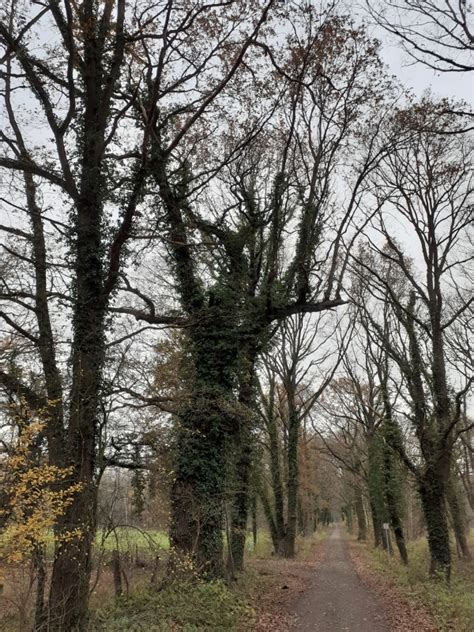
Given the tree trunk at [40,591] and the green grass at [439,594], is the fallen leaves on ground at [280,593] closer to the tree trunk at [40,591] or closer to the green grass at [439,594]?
the green grass at [439,594]

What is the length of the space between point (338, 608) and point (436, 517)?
5123mm

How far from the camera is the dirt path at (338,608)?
9344 mm

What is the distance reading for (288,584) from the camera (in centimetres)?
1386

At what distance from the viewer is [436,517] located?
14.6 meters

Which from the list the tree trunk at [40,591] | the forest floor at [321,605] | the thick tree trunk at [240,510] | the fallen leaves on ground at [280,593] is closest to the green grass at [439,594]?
the forest floor at [321,605]

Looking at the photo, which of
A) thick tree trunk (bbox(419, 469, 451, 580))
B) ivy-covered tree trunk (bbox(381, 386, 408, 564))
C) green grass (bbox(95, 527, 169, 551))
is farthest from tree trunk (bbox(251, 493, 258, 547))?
green grass (bbox(95, 527, 169, 551))

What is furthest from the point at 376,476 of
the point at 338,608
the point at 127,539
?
the point at 127,539

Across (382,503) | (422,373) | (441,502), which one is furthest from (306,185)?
(382,503)

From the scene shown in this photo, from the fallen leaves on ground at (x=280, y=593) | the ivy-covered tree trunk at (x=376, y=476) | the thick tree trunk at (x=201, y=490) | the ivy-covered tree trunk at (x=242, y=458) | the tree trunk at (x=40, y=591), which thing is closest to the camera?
the tree trunk at (x=40, y=591)

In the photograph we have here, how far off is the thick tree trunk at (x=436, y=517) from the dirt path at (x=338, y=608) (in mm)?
2318

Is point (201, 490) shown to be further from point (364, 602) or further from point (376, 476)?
point (376, 476)

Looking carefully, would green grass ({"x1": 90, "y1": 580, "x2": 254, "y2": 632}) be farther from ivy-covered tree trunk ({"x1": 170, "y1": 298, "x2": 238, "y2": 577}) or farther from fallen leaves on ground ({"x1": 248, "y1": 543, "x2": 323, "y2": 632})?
ivy-covered tree trunk ({"x1": 170, "y1": 298, "x2": 238, "y2": 577})

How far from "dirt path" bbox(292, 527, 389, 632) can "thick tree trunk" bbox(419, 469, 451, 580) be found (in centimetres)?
232

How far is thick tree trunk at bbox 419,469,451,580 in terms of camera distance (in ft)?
46.6
